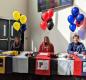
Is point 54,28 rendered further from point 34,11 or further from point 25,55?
point 25,55

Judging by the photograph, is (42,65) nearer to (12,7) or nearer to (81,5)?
(81,5)

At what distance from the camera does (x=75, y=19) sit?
631 centimetres

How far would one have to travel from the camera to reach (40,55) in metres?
3.84

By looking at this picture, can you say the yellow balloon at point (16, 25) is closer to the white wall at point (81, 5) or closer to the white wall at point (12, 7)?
→ the white wall at point (12, 7)

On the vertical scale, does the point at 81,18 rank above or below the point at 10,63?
above

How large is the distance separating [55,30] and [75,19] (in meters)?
1.15

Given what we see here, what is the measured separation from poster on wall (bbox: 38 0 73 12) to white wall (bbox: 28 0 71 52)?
164 mm

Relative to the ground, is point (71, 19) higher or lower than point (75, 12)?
lower

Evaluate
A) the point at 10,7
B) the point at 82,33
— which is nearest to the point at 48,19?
the point at 82,33

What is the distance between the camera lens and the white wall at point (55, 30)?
703 cm

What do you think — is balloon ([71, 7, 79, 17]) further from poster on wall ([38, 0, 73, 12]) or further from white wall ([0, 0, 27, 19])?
white wall ([0, 0, 27, 19])

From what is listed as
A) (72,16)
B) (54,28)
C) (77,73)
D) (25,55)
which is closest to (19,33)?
(54,28)

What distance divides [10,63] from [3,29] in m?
3.66

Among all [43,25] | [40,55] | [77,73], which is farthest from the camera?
[43,25]
